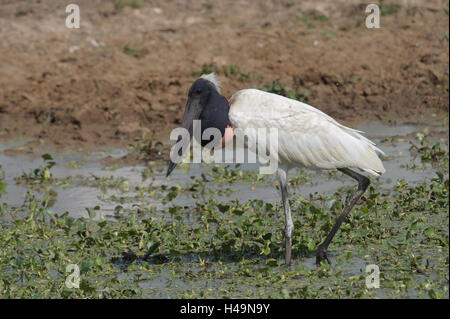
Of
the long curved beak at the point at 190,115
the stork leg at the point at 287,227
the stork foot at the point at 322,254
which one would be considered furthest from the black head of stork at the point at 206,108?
the stork foot at the point at 322,254

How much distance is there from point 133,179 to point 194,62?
3.03m

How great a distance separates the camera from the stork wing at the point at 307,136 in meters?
5.09

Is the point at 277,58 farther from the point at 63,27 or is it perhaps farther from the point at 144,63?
the point at 63,27

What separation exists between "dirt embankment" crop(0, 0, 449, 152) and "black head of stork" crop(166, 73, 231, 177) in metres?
3.68

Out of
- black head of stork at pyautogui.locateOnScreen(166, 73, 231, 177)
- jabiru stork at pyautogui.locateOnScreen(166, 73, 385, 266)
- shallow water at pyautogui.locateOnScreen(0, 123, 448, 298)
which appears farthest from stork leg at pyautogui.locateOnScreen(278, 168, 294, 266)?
black head of stork at pyautogui.locateOnScreen(166, 73, 231, 177)

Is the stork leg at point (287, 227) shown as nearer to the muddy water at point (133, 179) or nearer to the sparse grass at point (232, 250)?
the sparse grass at point (232, 250)

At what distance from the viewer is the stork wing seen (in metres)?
5.09

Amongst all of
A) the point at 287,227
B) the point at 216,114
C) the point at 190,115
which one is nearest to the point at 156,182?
the point at 190,115

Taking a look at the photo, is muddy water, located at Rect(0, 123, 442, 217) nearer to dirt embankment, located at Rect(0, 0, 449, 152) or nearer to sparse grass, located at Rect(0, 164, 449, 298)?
sparse grass, located at Rect(0, 164, 449, 298)

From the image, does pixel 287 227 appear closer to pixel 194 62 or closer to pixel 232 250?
pixel 232 250

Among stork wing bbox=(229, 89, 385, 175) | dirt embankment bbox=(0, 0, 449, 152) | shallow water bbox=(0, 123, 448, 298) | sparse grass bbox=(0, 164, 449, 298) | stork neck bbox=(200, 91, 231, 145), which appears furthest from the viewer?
dirt embankment bbox=(0, 0, 449, 152)
